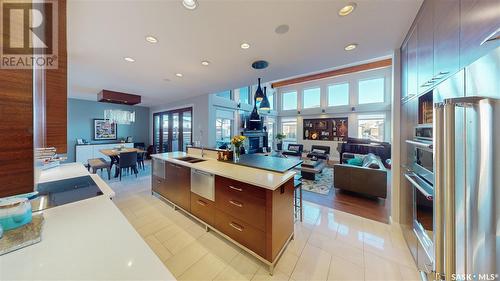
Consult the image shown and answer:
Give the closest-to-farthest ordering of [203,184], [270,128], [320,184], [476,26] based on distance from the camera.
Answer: [476,26]
[203,184]
[320,184]
[270,128]

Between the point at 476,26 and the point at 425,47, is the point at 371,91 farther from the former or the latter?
the point at 476,26

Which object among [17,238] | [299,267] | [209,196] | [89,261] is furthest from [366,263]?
[17,238]

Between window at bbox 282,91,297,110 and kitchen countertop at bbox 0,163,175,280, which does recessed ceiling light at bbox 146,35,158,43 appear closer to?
kitchen countertop at bbox 0,163,175,280

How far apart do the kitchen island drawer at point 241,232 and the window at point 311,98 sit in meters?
8.52

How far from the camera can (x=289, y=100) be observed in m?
10.1

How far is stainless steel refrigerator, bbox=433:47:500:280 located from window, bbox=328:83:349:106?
8.53m

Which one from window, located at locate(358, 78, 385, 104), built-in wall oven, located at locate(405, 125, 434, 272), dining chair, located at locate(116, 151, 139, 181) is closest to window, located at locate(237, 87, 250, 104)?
dining chair, located at locate(116, 151, 139, 181)

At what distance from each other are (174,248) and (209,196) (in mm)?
701

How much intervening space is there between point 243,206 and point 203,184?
2.41 feet

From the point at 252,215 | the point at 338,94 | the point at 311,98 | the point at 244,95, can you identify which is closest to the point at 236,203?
the point at 252,215

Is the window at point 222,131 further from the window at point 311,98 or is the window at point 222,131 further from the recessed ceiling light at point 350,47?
the window at point 311,98

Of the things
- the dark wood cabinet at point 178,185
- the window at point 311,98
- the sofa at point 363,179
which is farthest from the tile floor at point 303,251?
the window at point 311,98

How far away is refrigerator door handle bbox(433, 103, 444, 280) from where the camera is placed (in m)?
0.66

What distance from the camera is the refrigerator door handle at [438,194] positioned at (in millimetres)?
657
